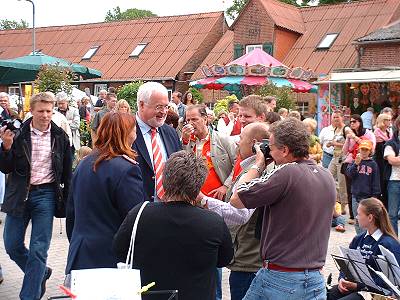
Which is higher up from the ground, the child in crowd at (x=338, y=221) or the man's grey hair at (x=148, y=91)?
the man's grey hair at (x=148, y=91)

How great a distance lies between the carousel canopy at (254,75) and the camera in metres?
22.3

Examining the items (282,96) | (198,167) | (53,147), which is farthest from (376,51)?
(198,167)

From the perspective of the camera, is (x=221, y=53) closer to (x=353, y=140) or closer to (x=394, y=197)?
(x=353, y=140)

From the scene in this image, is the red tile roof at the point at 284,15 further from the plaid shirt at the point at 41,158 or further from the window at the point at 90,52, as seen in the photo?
the plaid shirt at the point at 41,158

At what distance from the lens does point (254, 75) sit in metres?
22.4

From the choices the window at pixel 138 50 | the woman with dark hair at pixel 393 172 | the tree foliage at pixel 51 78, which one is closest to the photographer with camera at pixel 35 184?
the woman with dark hair at pixel 393 172

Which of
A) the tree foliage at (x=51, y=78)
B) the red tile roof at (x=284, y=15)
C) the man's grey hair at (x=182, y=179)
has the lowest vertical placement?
the man's grey hair at (x=182, y=179)

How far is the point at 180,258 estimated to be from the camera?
313 centimetres

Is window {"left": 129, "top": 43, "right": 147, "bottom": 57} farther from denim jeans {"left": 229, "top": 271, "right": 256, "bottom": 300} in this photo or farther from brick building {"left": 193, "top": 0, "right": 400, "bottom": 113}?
denim jeans {"left": 229, "top": 271, "right": 256, "bottom": 300}

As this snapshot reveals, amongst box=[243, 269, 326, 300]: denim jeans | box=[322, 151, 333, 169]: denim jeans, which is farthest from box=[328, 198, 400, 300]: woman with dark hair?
box=[322, 151, 333, 169]: denim jeans

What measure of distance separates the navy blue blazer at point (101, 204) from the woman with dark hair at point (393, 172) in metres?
6.18

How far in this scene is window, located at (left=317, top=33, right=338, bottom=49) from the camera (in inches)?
1140

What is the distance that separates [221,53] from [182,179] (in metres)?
30.4

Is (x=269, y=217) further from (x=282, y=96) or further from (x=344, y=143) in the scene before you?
(x=282, y=96)
